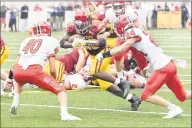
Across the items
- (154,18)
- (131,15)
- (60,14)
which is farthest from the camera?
(154,18)

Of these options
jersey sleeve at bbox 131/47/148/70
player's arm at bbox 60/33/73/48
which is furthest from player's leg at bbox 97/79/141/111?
player's arm at bbox 60/33/73/48

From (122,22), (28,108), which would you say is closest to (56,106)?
(28,108)

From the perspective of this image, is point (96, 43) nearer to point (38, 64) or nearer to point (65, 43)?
point (65, 43)

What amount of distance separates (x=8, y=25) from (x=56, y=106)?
24.6m

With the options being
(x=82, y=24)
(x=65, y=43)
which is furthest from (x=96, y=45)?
(x=65, y=43)

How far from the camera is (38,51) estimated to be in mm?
8758

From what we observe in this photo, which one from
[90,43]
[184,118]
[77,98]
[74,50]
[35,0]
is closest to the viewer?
[184,118]

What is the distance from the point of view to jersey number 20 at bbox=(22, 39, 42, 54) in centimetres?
878

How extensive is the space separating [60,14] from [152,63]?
2554cm

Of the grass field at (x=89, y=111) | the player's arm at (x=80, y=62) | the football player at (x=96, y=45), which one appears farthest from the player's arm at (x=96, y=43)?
the player's arm at (x=80, y=62)

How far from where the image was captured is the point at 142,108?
9.75 meters

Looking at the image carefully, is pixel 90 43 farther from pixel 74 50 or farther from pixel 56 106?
pixel 74 50

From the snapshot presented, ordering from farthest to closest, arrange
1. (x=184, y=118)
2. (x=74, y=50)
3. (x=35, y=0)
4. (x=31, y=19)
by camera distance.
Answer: (x=35, y=0) < (x=31, y=19) < (x=74, y=50) < (x=184, y=118)

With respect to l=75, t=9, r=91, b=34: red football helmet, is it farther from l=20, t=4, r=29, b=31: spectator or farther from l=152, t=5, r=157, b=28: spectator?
l=152, t=5, r=157, b=28: spectator
